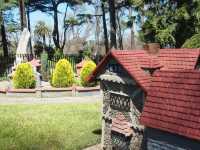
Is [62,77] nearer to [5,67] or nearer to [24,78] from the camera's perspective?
[24,78]

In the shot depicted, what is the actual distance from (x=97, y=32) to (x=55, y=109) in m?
46.3

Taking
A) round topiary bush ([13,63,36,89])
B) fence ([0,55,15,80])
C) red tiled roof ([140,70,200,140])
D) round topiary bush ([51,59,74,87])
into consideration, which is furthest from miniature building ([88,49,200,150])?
fence ([0,55,15,80])

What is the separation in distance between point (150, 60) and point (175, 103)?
2.67m

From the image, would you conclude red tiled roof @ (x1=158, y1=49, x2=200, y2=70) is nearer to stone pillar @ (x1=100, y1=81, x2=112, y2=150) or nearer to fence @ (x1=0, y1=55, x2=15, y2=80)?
stone pillar @ (x1=100, y1=81, x2=112, y2=150)

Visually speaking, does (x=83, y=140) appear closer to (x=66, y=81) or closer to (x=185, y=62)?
(x=185, y=62)

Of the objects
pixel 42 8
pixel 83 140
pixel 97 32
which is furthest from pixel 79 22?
pixel 83 140

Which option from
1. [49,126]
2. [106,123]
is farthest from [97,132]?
[106,123]

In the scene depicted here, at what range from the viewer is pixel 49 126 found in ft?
55.2

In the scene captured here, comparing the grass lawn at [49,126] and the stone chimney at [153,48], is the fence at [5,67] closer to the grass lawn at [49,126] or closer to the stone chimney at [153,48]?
the grass lawn at [49,126]

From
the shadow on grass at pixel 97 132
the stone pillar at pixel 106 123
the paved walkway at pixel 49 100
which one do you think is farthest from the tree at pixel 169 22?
the stone pillar at pixel 106 123

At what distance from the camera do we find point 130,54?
516 inches

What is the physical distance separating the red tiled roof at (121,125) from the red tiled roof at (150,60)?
1.64m

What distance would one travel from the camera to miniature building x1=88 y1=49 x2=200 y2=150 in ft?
41.0

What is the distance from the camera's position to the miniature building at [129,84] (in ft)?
41.0
